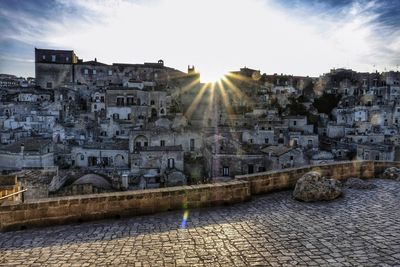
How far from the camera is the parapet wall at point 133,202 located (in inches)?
310

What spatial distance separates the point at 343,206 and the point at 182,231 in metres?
4.47

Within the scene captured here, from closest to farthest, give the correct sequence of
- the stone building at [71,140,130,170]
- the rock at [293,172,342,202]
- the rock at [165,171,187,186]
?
the rock at [293,172,342,202]
the rock at [165,171,187,186]
the stone building at [71,140,130,170]

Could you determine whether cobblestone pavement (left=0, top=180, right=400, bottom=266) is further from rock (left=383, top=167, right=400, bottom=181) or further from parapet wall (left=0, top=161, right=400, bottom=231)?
rock (left=383, top=167, right=400, bottom=181)

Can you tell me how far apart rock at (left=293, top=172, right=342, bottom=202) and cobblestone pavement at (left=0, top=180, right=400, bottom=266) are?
1.24 feet

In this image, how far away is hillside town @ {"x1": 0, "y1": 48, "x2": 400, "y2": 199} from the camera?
32.9m

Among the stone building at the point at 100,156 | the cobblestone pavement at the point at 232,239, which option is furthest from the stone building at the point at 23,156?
the cobblestone pavement at the point at 232,239

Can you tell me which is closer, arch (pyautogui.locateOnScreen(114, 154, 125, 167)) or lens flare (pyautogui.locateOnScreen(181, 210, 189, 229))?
lens flare (pyautogui.locateOnScreen(181, 210, 189, 229))

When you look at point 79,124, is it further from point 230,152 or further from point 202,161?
point 230,152

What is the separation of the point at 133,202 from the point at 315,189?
5032 mm

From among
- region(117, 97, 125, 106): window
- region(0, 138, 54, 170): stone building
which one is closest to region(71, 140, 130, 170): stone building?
region(0, 138, 54, 170): stone building

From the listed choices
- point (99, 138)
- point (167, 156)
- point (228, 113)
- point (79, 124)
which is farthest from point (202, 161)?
point (228, 113)

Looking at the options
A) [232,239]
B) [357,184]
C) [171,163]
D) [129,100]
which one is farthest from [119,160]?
[232,239]

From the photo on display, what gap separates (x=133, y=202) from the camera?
856cm

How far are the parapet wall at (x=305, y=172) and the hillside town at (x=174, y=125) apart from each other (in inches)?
318
